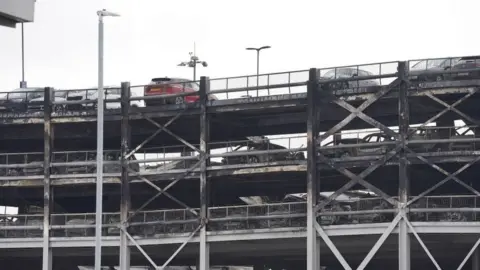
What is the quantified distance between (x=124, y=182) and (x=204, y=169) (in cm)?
564

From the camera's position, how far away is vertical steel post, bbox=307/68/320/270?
60000 mm

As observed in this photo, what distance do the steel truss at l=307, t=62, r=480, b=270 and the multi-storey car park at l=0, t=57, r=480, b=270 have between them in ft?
0.25

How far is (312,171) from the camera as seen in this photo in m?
60.5

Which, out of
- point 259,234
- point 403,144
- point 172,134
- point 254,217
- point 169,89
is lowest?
point 259,234

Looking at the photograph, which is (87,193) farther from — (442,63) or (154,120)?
(442,63)

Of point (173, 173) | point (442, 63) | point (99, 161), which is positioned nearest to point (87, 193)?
point (173, 173)

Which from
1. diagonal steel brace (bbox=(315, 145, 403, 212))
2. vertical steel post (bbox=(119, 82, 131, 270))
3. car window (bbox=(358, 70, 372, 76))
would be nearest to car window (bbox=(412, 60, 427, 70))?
car window (bbox=(358, 70, 372, 76))

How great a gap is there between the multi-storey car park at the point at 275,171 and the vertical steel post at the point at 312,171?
8 centimetres

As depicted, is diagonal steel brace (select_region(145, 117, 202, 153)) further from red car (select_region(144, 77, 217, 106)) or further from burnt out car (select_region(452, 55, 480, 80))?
burnt out car (select_region(452, 55, 480, 80))

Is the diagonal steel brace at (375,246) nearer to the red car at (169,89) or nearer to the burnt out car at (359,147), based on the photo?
the burnt out car at (359,147)

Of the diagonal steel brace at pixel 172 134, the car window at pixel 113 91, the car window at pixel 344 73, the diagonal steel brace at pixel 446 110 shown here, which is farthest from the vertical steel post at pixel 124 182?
the diagonal steel brace at pixel 446 110

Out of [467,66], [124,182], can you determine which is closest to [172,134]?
[124,182]

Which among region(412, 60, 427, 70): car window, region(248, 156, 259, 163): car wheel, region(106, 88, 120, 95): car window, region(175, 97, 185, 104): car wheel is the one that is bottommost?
region(248, 156, 259, 163): car wheel

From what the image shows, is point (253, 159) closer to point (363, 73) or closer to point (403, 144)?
point (363, 73)
